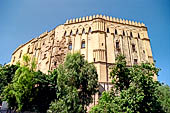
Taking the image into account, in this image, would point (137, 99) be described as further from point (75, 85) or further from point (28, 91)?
point (28, 91)

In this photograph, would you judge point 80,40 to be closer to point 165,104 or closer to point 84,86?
point 84,86

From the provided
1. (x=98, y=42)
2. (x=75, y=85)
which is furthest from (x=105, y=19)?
(x=75, y=85)

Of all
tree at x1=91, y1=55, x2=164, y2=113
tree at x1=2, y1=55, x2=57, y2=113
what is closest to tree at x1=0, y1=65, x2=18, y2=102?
tree at x1=2, y1=55, x2=57, y2=113

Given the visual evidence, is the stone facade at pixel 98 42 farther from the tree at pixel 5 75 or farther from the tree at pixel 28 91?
the tree at pixel 28 91

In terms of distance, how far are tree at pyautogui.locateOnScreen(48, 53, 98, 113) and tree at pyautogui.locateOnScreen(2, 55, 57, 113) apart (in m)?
2.89

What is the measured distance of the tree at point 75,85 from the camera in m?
11.6

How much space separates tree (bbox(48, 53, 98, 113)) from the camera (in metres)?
11.6

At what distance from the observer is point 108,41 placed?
21391 mm

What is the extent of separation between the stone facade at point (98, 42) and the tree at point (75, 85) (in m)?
5.84

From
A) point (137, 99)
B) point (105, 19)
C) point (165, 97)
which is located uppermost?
point (105, 19)

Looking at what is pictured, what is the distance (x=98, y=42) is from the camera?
20.5 m

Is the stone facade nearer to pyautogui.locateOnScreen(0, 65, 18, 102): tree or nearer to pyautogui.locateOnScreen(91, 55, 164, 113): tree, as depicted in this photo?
pyautogui.locateOnScreen(0, 65, 18, 102): tree

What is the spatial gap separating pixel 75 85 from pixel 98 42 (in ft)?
31.5

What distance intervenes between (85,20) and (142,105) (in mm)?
17509
